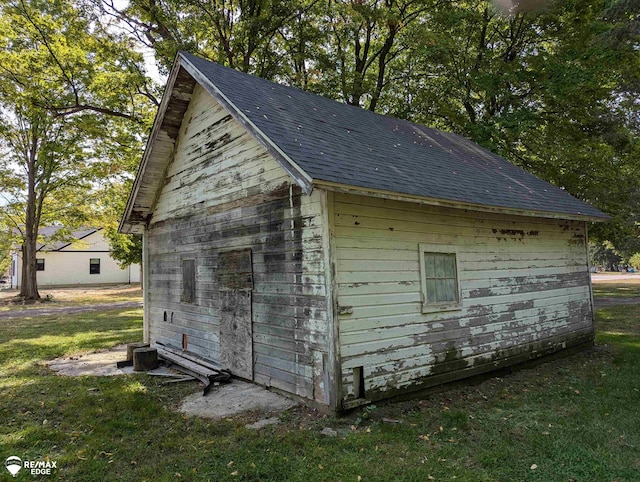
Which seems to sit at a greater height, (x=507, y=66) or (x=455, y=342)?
(x=507, y=66)

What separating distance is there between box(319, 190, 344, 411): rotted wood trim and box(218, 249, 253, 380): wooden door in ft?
6.14

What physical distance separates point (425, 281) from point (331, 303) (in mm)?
1934

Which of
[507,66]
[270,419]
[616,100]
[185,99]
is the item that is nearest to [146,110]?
[185,99]

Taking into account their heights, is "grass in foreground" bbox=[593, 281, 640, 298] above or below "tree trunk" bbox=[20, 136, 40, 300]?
below

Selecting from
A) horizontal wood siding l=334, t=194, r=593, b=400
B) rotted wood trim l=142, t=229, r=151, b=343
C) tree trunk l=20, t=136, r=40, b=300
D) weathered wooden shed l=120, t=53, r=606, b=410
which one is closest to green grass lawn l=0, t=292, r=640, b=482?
horizontal wood siding l=334, t=194, r=593, b=400

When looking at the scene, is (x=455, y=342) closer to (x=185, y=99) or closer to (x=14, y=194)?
(x=185, y=99)

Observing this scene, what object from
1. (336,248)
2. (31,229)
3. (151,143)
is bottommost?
(336,248)

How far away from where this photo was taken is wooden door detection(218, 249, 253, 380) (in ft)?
22.4

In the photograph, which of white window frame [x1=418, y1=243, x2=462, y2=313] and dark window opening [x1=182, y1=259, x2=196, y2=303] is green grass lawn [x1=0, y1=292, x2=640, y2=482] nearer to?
white window frame [x1=418, y1=243, x2=462, y2=313]

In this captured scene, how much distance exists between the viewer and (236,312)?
7.09 meters

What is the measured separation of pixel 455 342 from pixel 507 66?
13.7 metres

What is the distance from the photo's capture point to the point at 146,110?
17.3m

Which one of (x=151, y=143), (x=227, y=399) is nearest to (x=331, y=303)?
(x=227, y=399)

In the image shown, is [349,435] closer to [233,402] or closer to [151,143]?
[233,402]
